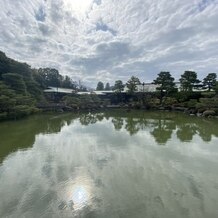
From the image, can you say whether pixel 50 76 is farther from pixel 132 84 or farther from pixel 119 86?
pixel 132 84

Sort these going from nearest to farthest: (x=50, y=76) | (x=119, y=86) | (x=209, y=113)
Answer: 1. (x=209, y=113)
2. (x=119, y=86)
3. (x=50, y=76)

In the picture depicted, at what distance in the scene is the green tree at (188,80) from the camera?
28.7 meters

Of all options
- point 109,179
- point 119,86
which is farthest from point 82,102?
point 109,179

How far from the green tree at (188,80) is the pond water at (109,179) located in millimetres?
19934

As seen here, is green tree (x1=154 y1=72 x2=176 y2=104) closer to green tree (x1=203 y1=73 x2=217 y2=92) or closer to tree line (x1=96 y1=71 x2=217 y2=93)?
tree line (x1=96 y1=71 x2=217 y2=93)

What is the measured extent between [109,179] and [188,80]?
25.9 metres

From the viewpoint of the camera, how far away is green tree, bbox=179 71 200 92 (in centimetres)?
2867

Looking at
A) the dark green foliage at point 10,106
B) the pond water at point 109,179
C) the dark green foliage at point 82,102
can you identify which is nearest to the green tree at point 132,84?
the dark green foliage at point 82,102

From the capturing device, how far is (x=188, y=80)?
94.5ft

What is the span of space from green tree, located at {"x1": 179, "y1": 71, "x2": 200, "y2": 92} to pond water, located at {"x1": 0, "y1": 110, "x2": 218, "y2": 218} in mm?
19934

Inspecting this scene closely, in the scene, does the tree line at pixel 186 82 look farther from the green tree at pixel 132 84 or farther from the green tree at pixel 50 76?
the green tree at pixel 50 76

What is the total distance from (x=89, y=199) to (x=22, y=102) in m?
17.3

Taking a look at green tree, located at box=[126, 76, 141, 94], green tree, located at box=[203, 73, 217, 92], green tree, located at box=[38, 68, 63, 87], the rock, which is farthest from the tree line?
green tree, located at box=[38, 68, 63, 87]

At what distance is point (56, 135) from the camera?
477 inches
